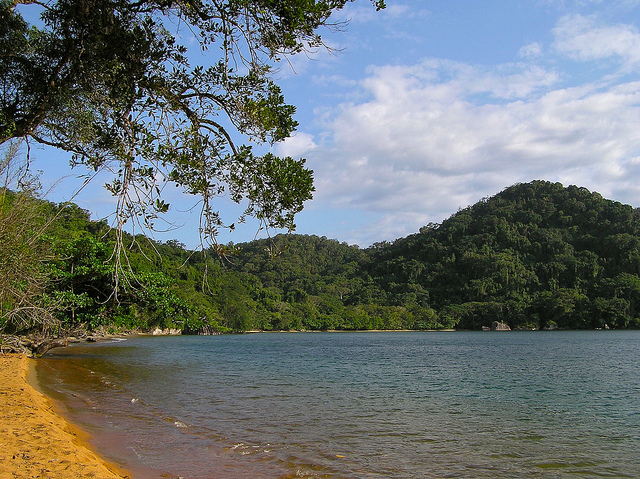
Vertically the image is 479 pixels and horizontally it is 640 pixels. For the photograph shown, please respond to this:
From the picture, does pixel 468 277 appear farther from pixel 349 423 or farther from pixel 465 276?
pixel 349 423

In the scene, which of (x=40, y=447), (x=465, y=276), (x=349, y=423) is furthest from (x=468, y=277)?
(x=40, y=447)

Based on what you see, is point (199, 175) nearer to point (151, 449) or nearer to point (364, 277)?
point (151, 449)

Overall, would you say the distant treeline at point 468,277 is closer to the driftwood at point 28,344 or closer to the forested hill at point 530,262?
the forested hill at point 530,262

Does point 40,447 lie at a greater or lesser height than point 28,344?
greater

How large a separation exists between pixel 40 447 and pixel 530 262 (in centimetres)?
11493

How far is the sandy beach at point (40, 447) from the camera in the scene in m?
5.26

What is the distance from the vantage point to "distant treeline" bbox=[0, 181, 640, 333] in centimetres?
8775

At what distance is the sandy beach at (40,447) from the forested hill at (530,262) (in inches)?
3661

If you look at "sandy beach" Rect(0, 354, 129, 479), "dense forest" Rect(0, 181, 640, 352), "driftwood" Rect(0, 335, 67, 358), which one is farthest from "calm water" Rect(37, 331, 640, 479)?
"dense forest" Rect(0, 181, 640, 352)

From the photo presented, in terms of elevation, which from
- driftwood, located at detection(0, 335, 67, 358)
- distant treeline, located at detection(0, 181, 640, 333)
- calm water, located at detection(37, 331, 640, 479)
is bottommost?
calm water, located at detection(37, 331, 640, 479)

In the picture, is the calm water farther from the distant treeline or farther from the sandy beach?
the distant treeline

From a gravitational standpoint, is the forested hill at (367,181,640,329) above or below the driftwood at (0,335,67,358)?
above

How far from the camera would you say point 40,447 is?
618cm

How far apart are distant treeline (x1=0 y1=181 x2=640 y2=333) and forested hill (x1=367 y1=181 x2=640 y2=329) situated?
9.6 inches
